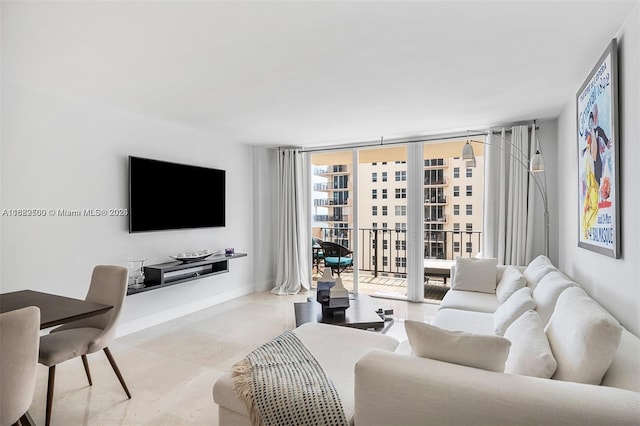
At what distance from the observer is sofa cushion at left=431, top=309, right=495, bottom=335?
257cm

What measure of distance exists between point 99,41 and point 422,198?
4028mm

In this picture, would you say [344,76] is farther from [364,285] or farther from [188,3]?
[364,285]

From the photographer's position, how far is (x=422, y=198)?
489 cm

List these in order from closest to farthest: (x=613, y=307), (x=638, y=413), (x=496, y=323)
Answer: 1. (x=638, y=413)
2. (x=613, y=307)
3. (x=496, y=323)

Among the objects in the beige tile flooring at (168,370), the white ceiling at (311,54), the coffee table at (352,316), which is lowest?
the beige tile flooring at (168,370)

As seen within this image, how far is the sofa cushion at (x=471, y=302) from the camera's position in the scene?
3127 mm

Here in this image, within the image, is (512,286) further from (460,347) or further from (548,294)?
(460,347)

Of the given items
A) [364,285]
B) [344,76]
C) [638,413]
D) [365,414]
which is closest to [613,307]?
[638,413]

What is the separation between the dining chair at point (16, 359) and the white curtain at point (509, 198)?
14.5ft

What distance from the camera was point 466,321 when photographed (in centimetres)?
273

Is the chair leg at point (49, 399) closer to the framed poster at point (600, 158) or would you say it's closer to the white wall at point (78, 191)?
the white wall at point (78, 191)

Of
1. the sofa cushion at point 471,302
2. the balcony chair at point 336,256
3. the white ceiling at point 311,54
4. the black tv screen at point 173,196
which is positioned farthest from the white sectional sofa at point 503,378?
the balcony chair at point 336,256

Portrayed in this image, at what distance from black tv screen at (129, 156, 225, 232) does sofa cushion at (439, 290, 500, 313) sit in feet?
10.5

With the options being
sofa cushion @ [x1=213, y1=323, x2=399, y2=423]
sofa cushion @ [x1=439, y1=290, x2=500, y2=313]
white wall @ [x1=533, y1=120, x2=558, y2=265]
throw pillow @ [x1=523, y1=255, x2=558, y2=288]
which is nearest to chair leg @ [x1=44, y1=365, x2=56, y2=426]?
sofa cushion @ [x1=213, y1=323, x2=399, y2=423]
